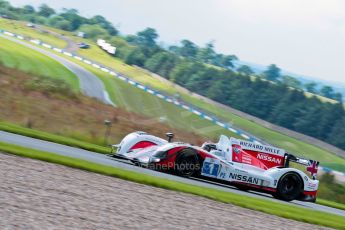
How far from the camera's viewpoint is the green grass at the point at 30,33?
238 feet

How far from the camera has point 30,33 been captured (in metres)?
74.3

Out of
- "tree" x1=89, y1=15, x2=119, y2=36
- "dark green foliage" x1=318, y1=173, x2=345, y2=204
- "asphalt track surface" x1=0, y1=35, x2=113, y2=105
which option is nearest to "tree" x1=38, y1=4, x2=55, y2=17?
"tree" x1=89, y1=15, x2=119, y2=36

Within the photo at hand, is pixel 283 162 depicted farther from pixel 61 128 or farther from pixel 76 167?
pixel 61 128

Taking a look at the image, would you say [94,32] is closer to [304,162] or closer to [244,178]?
[304,162]

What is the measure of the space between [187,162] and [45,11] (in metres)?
109

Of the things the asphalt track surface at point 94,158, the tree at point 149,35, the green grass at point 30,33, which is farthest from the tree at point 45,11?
the asphalt track surface at point 94,158

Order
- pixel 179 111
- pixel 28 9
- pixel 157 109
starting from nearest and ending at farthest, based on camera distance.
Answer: pixel 157 109, pixel 179 111, pixel 28 9

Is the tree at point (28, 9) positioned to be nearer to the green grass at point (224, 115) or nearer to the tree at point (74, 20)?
the tree at point (74, 20)

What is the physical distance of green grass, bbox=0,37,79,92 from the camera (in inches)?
1966

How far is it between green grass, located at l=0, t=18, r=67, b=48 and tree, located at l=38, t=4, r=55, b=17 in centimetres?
4500

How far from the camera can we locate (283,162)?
62.7ft

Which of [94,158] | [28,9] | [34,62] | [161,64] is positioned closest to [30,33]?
[161,64]

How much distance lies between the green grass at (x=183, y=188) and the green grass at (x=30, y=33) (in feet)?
187

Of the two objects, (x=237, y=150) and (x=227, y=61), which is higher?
(x=227, y=61)
